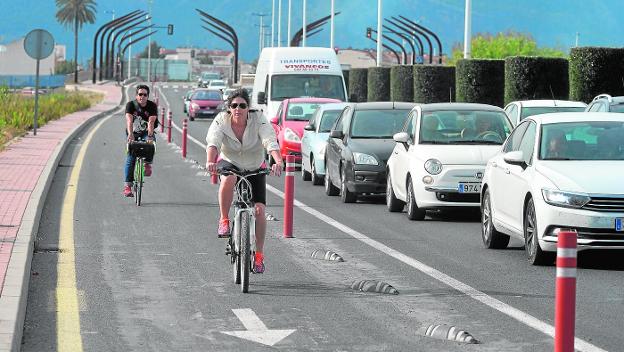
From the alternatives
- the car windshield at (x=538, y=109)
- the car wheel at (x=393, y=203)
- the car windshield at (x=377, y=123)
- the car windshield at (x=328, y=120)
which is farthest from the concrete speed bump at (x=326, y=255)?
the car windshield at (x=328, y=120)

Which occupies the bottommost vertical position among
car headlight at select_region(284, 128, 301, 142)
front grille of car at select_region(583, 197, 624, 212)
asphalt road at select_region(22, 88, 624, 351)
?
asphalt road at select_region(22, 88, 624, 351)

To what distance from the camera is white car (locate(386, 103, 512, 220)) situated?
18766 millimetres

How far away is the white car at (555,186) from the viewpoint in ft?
43.9

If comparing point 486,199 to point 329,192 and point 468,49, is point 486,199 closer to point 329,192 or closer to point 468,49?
point 329,192

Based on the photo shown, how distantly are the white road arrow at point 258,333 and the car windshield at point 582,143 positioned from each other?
511cm

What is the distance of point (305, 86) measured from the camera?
3806cm

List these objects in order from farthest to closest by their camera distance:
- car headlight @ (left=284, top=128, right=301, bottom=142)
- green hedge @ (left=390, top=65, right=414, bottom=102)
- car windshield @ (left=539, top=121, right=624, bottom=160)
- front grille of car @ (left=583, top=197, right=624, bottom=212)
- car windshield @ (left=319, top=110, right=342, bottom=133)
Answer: green hedge @ (left=390, top=65, right=414, bottom=102) < car headlight @ (left=284, top=128, right=301, bottom=142) < car windshield @ (left=319, top=110, right=342, bottom=133) < car windshield @ (left=539, top=121, right=624, bottom=160) < front grille of car @ (left=583, top=197, right=624, bottom=212)

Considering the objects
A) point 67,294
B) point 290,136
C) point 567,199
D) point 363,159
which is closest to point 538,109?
point 290,136

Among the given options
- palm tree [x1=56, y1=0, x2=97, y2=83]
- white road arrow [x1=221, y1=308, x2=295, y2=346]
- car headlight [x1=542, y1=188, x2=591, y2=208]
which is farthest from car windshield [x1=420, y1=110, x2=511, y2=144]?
palm tree [x1=56, y1=0, x2=97, y2=83]

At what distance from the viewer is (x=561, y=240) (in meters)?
7.65

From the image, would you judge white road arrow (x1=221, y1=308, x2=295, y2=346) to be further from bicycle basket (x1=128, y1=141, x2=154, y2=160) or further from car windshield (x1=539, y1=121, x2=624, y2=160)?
bicycle basket (x1=128, y1=141, x2=154, y2=160)

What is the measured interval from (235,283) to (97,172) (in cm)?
1659

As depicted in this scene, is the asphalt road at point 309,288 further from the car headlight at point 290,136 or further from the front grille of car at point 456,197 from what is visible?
the car headlight at point 290,136

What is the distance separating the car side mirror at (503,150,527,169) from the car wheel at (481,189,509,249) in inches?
49.7
